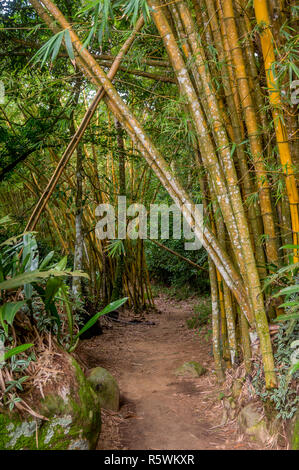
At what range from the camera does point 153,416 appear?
6.31ft

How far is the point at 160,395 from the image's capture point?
2221mm

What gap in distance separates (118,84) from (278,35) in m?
1.86

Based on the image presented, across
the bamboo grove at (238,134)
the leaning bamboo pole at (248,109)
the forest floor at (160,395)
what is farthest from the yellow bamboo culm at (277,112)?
the forest floor at (160,395)

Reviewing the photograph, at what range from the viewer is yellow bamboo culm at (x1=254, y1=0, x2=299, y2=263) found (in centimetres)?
164

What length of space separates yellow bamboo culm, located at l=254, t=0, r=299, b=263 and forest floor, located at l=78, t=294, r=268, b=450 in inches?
38.4

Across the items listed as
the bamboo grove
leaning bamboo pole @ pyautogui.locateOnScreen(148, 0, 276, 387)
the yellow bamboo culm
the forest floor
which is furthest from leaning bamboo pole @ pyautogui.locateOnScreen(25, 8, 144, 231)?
the forest floor

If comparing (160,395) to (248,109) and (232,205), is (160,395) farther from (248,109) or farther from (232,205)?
(248,109)

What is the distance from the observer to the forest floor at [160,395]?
166 centimetres

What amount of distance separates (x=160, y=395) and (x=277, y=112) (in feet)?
5.81

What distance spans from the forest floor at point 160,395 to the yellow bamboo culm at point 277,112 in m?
0.98

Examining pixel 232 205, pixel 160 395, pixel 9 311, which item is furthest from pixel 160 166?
pixel 160 395

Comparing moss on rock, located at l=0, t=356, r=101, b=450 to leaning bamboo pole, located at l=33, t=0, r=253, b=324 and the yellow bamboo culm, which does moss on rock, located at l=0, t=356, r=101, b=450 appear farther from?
the yellow bamboo culm

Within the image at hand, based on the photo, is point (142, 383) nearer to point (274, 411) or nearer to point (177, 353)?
point (177, 353)
